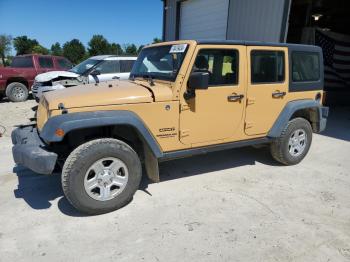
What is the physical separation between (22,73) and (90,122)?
945 cm

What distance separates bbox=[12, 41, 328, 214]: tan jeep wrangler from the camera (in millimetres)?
3291

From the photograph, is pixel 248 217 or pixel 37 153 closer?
pixel 37 153

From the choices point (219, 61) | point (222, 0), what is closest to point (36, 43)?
point (222, 0)

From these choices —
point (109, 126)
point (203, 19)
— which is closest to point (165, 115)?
point (109, 126)

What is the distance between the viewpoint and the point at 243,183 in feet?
14.6

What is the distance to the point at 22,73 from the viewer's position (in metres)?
11.2

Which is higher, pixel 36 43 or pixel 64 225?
pixel 36 43

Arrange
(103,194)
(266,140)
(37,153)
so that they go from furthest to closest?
(266,140)
(103,194)
(37,153)

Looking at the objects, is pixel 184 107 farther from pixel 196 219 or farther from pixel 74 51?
pixel 74 51

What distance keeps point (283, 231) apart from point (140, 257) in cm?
152

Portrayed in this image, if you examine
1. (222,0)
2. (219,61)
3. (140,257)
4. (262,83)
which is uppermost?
(222,0)

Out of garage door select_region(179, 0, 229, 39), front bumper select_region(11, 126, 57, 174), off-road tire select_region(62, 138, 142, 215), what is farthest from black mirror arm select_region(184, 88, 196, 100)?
garage door select_region(179, 0, 229, 39)

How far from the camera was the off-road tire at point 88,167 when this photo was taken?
3.24 metres

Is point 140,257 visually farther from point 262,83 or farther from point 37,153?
point 262,83
